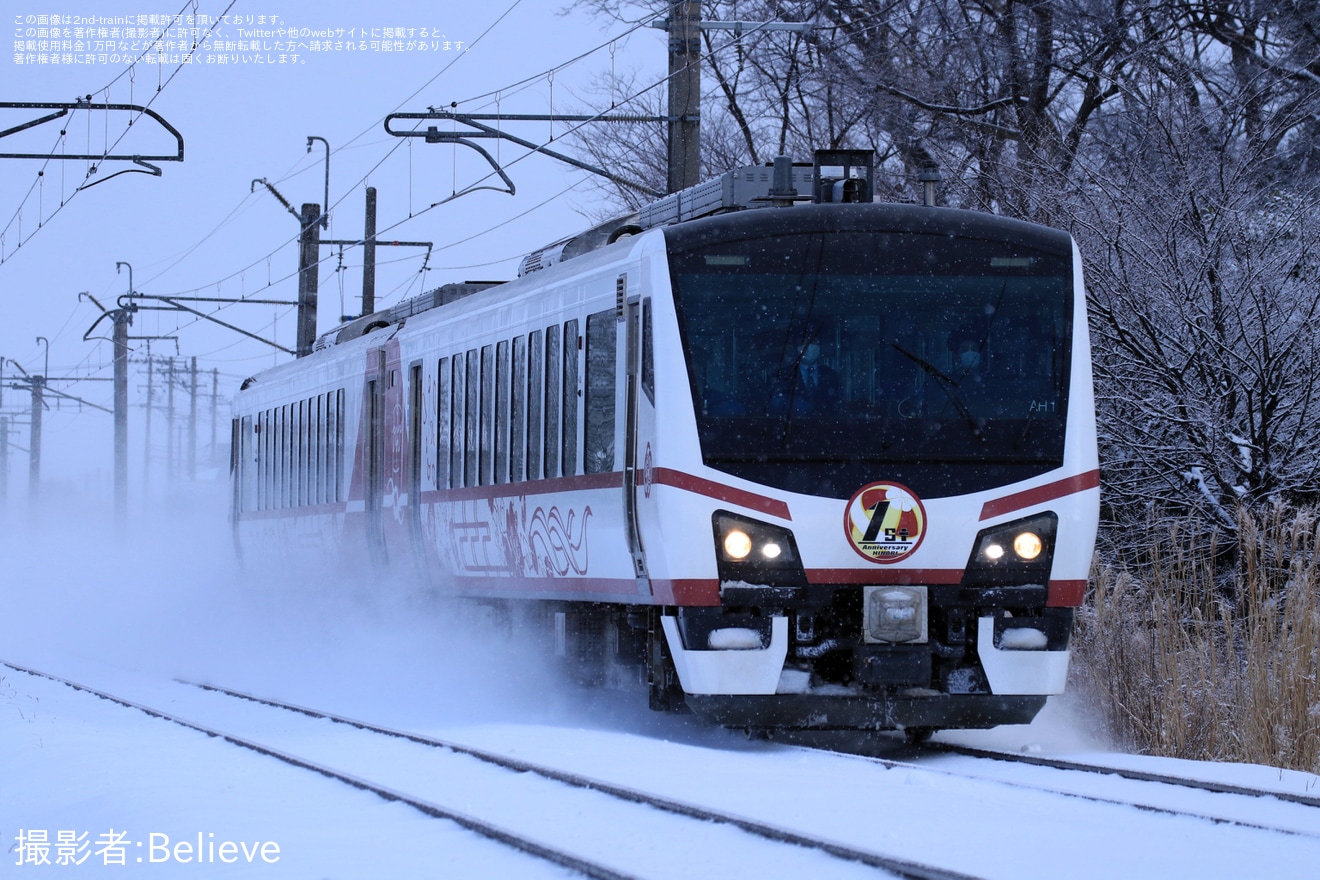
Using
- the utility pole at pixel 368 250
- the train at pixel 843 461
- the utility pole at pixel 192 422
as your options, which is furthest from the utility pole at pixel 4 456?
the train at pixel 843 461

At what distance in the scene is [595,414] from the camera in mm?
11023

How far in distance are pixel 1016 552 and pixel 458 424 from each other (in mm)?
5473

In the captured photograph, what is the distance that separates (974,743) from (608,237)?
4161 millimetres

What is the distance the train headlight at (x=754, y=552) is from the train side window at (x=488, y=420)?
3862 mm

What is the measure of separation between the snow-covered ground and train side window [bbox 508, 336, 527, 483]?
1352mm

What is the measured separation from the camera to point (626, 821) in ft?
23.8

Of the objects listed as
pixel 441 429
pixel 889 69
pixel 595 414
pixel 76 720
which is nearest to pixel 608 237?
pixel 595 414

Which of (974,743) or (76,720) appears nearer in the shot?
(974,743)

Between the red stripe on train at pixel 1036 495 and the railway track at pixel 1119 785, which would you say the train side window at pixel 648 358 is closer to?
the red stripe on train at pixel 1036 495

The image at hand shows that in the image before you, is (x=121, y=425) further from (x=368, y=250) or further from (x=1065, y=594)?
(x=1065, y=594)

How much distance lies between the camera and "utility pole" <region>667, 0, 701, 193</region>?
16891mm

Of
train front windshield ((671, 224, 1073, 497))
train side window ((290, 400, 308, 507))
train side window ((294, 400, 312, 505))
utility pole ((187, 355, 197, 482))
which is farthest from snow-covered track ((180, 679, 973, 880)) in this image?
utility pole ((187, 355, 197, 482))

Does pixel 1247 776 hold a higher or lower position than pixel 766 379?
lower

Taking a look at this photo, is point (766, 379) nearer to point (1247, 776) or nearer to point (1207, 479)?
point (1247, 776)
